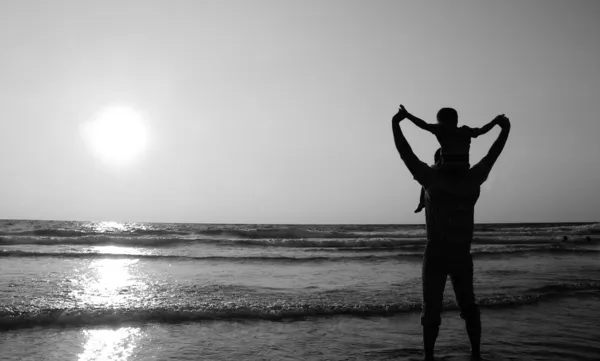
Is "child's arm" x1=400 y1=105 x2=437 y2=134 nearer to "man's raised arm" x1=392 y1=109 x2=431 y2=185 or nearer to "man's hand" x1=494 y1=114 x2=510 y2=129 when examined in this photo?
"man's raised arm" x1=392 y1=109 x2=431 y2=185

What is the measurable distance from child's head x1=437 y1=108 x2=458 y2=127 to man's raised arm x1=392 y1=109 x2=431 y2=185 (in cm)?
46

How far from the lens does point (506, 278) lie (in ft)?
41.7

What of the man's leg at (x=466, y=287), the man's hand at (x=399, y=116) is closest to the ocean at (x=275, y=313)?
the man's leg at (x=466, y=287)

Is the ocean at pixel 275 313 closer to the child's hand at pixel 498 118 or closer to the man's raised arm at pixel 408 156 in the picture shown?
the man's raised arm at pixel 408 156

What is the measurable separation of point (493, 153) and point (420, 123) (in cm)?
89

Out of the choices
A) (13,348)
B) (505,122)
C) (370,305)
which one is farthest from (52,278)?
(505,122)

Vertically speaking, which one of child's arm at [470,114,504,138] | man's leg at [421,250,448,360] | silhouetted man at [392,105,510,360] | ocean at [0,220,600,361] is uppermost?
child's arm at [470,114,504,138]

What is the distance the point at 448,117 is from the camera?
4.18 meters

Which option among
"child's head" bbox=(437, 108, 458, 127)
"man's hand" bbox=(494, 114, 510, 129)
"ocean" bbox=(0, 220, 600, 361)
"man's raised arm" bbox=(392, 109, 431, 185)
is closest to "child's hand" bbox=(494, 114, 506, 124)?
"man's hand" bbox=(494, 114, 510, 129)

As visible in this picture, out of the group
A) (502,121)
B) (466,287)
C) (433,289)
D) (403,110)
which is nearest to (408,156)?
(403,110)

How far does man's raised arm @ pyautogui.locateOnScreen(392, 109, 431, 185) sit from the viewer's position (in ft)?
13.3

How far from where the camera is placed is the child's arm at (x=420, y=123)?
3.93 meters

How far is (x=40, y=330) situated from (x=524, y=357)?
7103mm

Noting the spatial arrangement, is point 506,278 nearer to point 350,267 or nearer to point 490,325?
point 350,267
